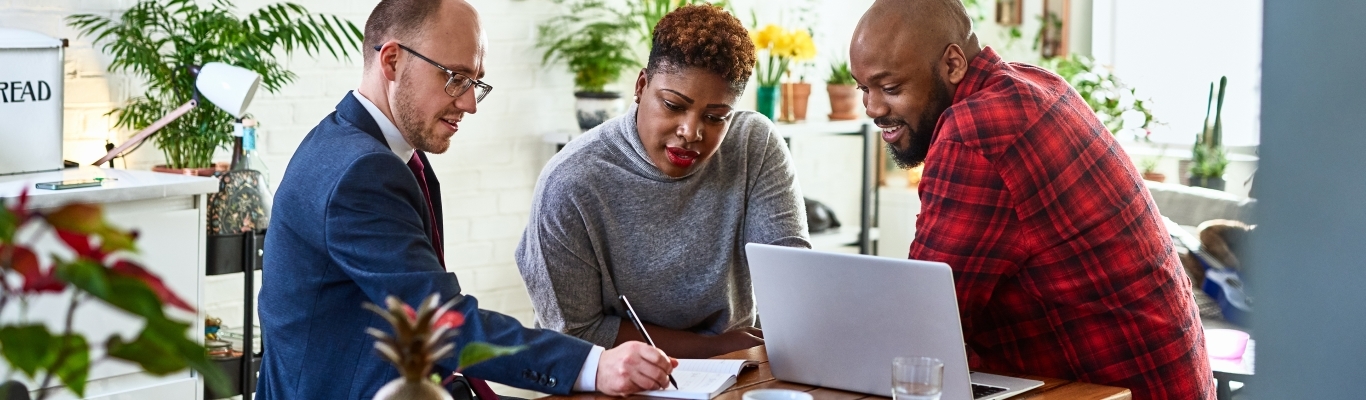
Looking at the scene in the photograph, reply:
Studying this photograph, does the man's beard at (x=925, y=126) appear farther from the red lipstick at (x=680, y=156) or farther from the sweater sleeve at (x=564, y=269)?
the sweater sleeve at (x=564, y=269)

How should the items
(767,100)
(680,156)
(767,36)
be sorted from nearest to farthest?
(680,156) < (767,36) < (767,100)

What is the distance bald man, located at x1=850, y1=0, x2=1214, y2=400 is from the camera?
1.86 m

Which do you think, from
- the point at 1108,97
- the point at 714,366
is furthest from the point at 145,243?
the point at 1108,97

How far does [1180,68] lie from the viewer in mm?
5305

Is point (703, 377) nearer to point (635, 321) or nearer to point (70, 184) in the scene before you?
point (635, 321)

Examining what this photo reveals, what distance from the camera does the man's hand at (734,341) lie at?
230 centimetres

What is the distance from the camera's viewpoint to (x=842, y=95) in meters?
4.83

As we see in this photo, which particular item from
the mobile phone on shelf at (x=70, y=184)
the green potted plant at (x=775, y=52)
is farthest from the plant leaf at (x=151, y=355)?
the green potted plant at (x=775, y=52)

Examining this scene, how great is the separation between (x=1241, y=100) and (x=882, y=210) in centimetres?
143

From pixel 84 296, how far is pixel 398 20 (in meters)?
1.25

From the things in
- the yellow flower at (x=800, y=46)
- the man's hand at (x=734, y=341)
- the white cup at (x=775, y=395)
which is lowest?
the man's hand at (x=734, y=341)

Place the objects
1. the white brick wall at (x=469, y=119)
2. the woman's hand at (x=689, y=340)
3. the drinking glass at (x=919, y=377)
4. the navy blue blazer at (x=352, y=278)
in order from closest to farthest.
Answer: the drinking glass at (x=919, y=377) → the navy blue blazer at (x=352, y=278) → the woman's hand at (x=689, y=340) → the white brick wall at (x=469, y=119)

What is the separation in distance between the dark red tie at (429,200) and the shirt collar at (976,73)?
0.80 meters

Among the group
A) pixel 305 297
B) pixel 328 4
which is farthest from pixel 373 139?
pixel 328 4
